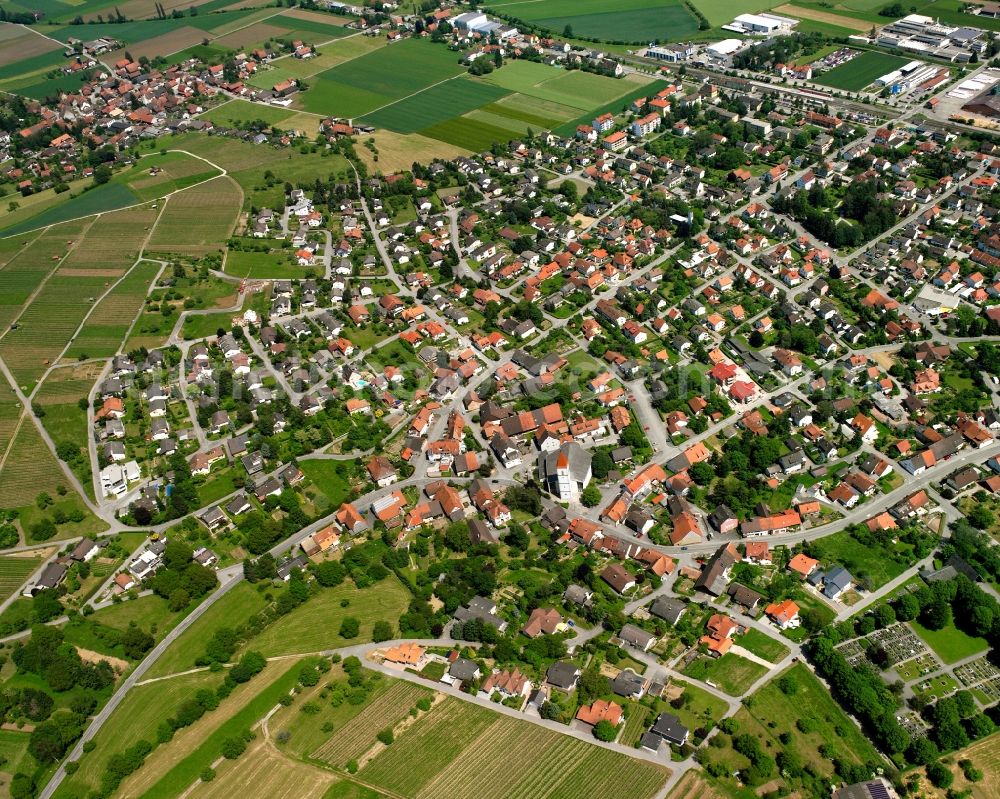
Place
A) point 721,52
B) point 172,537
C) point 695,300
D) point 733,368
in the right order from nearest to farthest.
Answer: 1. point 172,537
2. point 733,368
3. point 695,300
4. point 721,52

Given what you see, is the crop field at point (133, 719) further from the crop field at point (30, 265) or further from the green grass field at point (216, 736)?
the crop field at point (30, 265)

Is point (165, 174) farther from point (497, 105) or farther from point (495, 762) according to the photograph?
point (495, 762)

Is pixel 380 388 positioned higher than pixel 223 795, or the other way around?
pixel 380 388

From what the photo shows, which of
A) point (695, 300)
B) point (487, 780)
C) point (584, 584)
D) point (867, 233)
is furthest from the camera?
point (867, 233)

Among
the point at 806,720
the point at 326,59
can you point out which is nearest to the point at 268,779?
the point at 806,720

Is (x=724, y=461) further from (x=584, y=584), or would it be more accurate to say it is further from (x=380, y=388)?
(x=380, y=388)

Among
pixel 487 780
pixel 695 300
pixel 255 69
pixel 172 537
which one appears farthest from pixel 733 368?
pixel 255 69

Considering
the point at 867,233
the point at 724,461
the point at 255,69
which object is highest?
the point at 255,69

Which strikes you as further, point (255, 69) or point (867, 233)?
point (255, 69)
